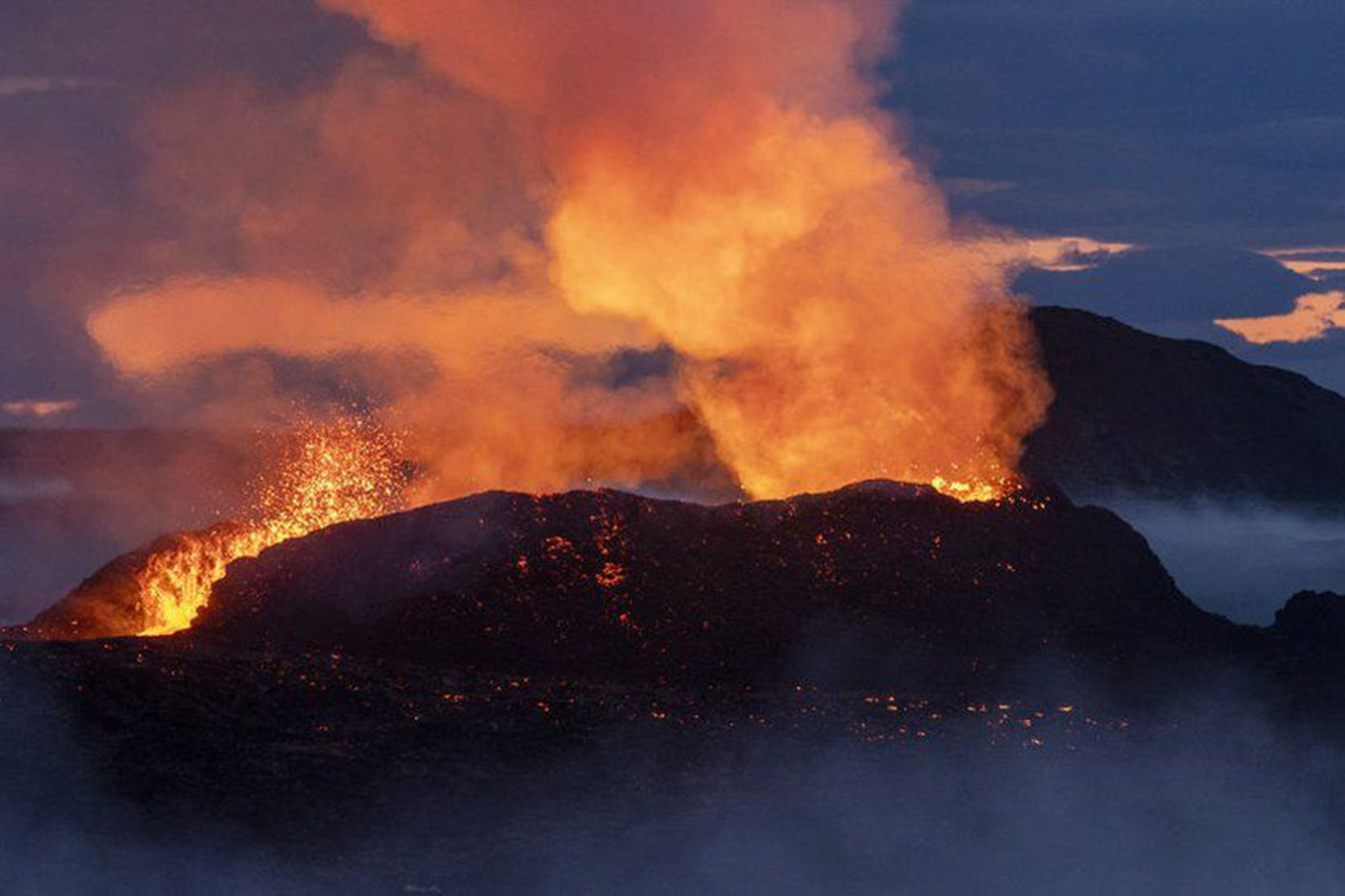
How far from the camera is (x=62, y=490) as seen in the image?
13388 cm

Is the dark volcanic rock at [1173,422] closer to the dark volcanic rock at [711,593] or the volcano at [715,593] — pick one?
the volcano at [715,593]

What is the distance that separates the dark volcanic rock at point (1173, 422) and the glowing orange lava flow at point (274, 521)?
48.3 m

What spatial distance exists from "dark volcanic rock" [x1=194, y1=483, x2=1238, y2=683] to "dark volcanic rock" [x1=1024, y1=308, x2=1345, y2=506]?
170 ft

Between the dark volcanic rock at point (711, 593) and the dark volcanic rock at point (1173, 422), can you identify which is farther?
the dark volcanic rock at point (1173, 422)

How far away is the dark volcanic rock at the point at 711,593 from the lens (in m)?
40.0

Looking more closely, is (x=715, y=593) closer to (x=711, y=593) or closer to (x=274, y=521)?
(x=711, y=593)

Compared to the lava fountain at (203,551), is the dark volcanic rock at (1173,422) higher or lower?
higher

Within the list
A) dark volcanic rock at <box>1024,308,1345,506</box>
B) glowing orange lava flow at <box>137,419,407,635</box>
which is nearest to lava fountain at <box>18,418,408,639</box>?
glowing orange lava flow at <box>137,419,407,635</box>

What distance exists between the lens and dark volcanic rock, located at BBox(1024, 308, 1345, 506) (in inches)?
3927

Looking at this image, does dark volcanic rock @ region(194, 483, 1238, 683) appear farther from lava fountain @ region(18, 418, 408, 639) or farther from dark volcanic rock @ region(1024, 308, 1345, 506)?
dark volcanic rock @ region(1024, 308, 1345, 506)

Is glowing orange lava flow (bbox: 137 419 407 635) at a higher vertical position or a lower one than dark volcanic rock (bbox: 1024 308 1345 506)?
lower

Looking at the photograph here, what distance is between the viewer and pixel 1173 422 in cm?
10325

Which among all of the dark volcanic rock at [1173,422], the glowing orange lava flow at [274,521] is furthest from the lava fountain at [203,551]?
the dark volcanic rock at [1173,422]

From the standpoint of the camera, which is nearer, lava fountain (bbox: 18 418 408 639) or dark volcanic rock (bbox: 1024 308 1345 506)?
lava fountain (bbox: 18 418 408 639)
